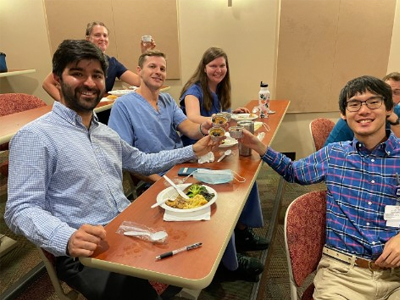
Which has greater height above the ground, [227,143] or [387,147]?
[387,147]

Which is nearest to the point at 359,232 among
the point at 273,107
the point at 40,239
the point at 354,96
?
the point at 354,96

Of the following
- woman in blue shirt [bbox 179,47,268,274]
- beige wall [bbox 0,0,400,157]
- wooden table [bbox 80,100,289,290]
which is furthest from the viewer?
beige wall [bbox 0,0,400,157]

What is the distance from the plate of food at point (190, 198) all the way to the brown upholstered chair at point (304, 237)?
0.95ft

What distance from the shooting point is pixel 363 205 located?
1.20m

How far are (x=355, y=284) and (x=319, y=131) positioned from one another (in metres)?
1.24

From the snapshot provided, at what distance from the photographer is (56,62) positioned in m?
1.16

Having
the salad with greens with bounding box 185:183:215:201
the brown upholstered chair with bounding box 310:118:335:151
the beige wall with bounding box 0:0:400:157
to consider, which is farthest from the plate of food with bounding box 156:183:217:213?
the beige wall with bounding box 0:0:400:157

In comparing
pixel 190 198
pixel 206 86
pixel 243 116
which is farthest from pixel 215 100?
pixel 190 198

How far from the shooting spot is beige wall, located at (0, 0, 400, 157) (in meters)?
3.37

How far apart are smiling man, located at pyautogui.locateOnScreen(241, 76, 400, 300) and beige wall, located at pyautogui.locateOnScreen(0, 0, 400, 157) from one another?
2.37m

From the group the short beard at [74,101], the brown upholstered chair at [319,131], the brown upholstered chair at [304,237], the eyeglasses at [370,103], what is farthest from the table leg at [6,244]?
the eyeglasses at [370,103]

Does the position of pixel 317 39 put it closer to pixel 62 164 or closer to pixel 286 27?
pixel 286 27

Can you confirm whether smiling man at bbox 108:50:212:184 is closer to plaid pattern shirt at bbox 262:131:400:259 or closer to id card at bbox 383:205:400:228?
plaid pattern shirt at bbox 262:131:400:259

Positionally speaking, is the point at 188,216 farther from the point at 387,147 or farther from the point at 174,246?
the point at 387,147
